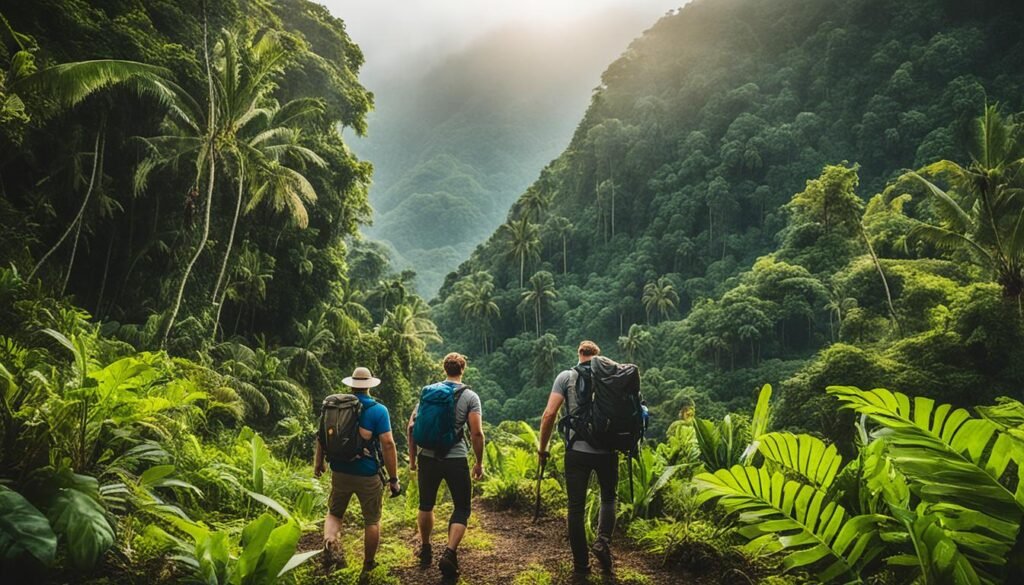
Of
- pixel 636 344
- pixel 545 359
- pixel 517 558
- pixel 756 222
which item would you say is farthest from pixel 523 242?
pixel 517 558

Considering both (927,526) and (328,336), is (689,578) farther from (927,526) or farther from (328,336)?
(328,336)

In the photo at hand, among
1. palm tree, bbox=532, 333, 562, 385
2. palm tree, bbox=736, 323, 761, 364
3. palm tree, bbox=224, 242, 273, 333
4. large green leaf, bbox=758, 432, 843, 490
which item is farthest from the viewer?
palm tree, bbox=532, 333, 562, 385

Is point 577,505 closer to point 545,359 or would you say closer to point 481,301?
point 545,359

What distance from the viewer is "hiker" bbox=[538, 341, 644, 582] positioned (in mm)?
3623

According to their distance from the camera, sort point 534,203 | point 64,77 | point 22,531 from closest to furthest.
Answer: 1. point 22,531
2. point 64,77
3. point 534,203

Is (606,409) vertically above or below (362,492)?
above

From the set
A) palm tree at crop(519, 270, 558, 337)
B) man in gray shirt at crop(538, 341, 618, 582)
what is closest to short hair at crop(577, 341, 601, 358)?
man in gray shirt at crop(538, 341, 618, 582)

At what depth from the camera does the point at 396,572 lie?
3877 millimetres

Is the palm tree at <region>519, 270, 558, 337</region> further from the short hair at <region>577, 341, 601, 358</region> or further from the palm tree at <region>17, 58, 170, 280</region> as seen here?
the short hair at <region>577, 341, 601, 358</region>

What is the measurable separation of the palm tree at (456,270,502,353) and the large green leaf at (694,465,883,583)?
173 ft

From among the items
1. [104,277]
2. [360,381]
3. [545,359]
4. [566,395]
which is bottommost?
[566,395]

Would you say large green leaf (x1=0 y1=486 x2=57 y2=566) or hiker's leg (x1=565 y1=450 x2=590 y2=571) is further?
hiker's leg (x1=565 y1=450 x2=590 y2=571)

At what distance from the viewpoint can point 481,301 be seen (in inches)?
2212

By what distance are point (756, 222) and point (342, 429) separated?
57451mm
